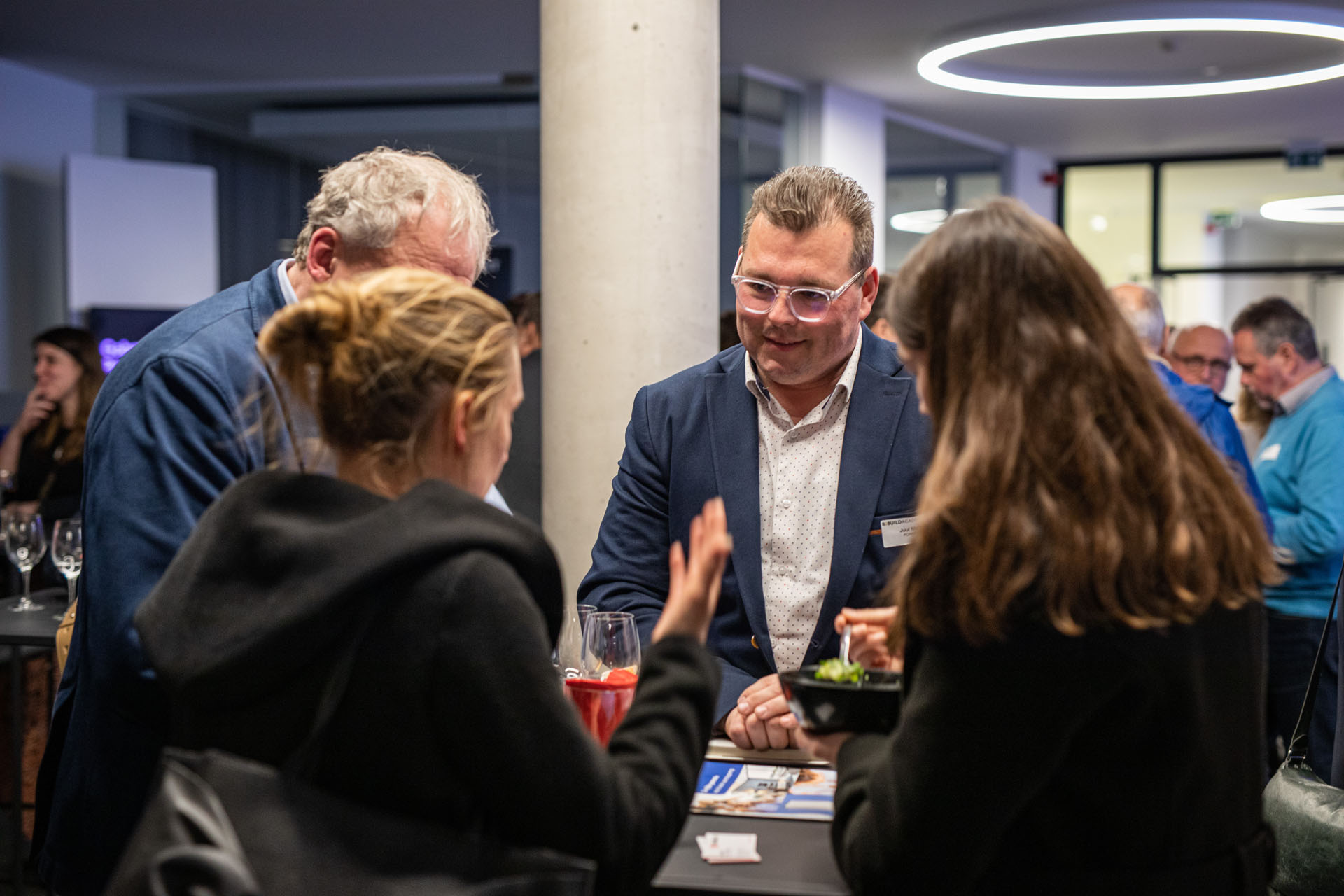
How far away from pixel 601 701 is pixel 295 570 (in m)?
0.57

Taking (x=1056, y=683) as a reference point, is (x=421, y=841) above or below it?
below

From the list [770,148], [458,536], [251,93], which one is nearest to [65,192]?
[251,93]

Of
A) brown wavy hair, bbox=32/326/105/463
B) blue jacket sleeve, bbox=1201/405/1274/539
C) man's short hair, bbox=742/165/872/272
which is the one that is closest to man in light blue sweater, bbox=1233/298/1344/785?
blue jacket sleeve, bbox=1201/405/1274/539

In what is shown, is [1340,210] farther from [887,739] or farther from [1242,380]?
[887,739]

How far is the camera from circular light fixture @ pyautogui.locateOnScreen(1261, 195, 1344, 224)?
36.6ft

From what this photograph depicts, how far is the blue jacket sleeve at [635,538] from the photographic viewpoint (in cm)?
213

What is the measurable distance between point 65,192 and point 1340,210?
1047cm

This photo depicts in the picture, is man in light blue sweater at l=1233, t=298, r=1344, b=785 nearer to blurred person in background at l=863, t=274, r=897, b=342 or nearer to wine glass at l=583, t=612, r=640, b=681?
blurred person in background at l=863, t=274, r=897, b=342

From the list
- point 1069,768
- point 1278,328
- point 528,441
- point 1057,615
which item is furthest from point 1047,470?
point 1278,328

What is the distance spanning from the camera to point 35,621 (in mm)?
3398

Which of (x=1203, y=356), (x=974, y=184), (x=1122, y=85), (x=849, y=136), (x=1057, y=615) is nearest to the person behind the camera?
(x=1057, y=615)

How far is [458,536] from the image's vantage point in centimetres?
112

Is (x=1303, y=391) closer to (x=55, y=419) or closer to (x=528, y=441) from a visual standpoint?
(x=528, y=441)

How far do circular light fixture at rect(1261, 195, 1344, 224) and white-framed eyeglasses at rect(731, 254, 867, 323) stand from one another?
10739mm
